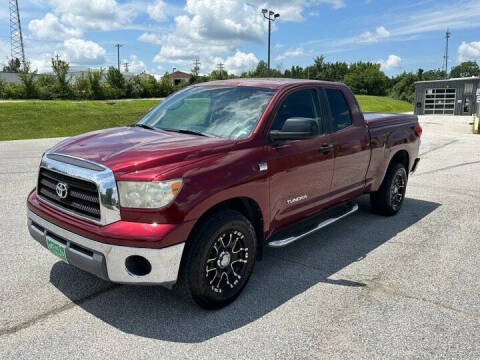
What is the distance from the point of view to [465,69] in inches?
4943

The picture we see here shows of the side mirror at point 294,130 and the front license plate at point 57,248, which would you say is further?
the side mirror at point 294,130

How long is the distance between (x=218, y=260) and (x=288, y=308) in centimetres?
74

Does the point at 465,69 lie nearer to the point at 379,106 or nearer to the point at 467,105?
the point at 379,106

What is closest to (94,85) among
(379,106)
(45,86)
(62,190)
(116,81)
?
(45,86)

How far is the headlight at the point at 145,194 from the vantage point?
298cm

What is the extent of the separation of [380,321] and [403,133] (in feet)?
12.1

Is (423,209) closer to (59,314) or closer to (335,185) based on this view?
(335,185)

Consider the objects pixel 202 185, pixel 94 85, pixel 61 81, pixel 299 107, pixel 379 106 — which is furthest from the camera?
pixel 379 106

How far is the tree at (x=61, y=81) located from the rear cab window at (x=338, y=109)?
3732 centimetres

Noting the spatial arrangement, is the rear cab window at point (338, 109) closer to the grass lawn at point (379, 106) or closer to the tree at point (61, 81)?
the tree at point (61, 81)

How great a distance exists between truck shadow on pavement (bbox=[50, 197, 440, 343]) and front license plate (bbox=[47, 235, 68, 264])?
503 mm

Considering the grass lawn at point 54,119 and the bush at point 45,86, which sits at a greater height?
the bush at point 45,86

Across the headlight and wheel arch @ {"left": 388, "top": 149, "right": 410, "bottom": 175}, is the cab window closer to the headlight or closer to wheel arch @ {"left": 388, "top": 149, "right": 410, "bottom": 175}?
the headlight

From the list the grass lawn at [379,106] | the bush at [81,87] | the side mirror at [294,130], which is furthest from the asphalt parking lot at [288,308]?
the grass lawn at [379,106]
